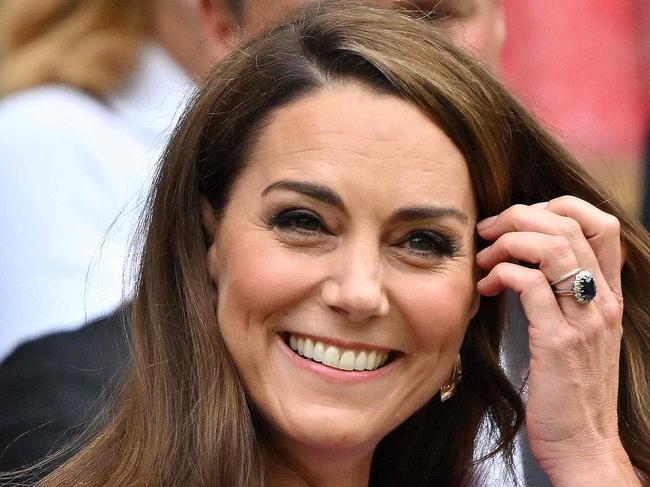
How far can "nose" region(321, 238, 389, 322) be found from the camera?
2.63 m

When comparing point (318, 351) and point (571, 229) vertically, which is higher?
point (571, 229)

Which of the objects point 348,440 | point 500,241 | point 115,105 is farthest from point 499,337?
point 115,105

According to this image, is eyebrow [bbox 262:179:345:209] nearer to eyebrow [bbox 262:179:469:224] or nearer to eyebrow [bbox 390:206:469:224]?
eyebrow [bbox 262:179:469:224]

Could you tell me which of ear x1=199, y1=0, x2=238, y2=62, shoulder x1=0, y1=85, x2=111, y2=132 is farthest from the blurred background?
shoulder x1=0, y1=85, x2=111, y2=132

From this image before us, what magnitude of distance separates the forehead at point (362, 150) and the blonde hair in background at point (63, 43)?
1121 mm

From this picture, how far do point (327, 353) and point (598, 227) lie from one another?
0.67 meters

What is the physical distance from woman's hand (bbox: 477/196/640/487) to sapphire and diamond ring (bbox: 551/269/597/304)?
12 millimetres

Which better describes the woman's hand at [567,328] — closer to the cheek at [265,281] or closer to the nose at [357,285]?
the nose at [357,285]

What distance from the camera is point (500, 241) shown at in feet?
9.44

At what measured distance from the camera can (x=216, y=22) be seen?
394 centimetres

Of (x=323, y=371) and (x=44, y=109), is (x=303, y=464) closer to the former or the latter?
(x=323, y=371)

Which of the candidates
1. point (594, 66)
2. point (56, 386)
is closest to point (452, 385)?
point (56, 386)

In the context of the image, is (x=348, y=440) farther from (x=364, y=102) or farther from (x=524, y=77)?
(x=524, y=77)

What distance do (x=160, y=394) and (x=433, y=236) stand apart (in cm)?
63
